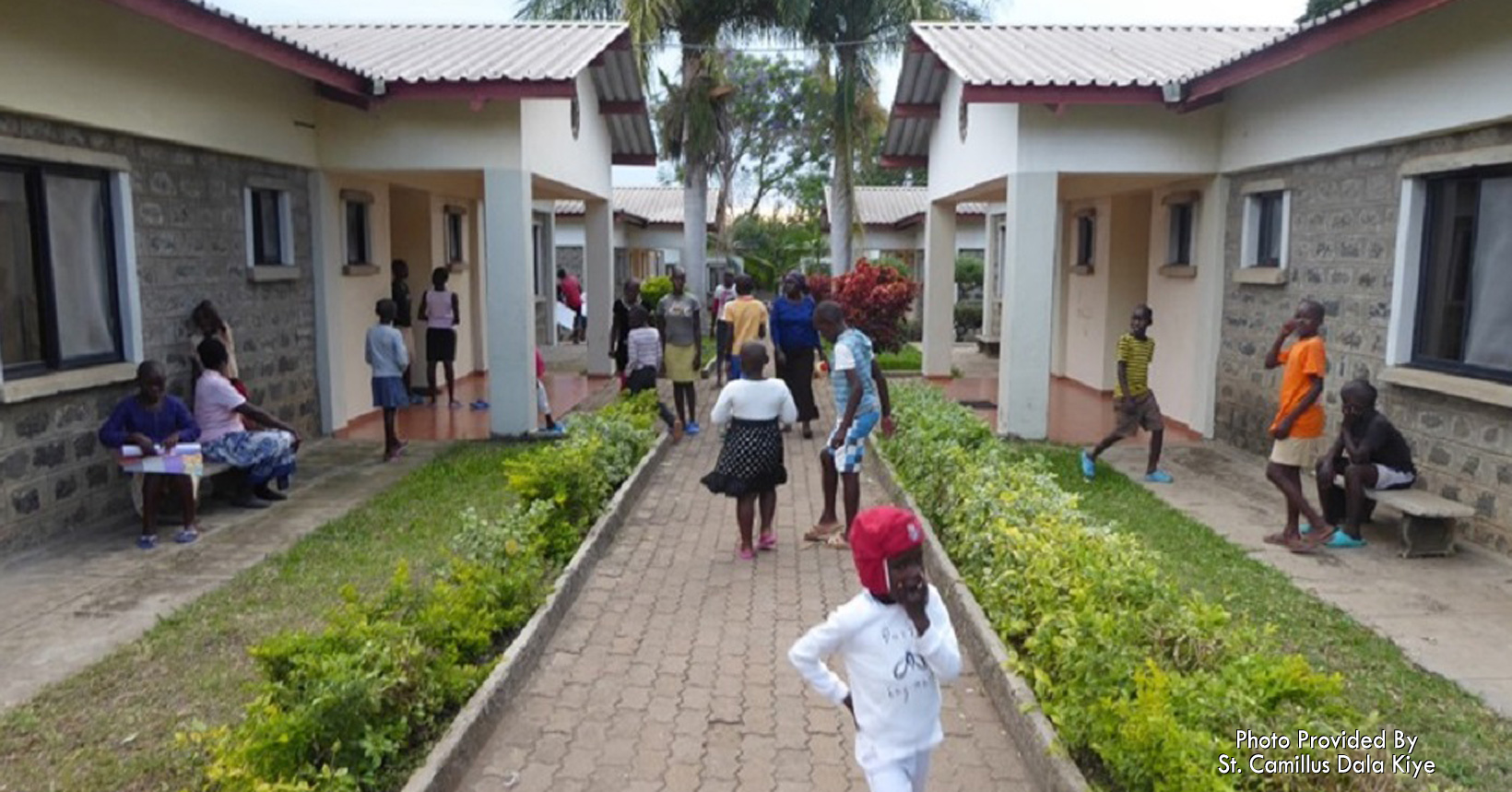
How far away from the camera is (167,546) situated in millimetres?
7527

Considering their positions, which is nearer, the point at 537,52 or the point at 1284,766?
the point at 1284,766

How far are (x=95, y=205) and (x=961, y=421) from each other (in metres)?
6.72

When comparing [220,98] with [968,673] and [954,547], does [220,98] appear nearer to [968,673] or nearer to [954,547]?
[954,547]

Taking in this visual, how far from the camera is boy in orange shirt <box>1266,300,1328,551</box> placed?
7492 mm

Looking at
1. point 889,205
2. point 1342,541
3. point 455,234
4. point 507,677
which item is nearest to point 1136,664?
point 507,677

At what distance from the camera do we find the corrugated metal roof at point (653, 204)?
37125 mm

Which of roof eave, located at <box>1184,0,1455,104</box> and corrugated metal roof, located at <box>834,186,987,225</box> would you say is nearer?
roof eave, located at <box>1184,0,1455,104</box>

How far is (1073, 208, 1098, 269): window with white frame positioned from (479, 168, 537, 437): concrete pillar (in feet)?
27.8

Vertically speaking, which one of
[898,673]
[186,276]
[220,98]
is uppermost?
[220,98]

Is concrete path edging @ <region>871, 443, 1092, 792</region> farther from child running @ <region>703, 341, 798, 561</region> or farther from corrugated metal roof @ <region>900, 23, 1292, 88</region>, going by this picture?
corrugated metal roof @ <region>900, 23, 1292, 88</region>

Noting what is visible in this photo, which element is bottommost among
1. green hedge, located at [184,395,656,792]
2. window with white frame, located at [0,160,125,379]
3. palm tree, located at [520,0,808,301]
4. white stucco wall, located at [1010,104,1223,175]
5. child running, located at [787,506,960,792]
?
green hedge, located at [184,395,656,792]

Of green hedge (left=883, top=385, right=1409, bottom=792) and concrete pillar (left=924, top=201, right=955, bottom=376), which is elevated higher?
concrete pillar (left=924, top=201, right=955, bottom=376)

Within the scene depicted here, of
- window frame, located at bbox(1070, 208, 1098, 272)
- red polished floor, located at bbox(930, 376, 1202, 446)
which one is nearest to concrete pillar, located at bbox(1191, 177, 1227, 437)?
red polished floor, located at bbox(930, 376, 1202, 446)

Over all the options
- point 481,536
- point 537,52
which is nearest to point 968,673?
point 481,536
